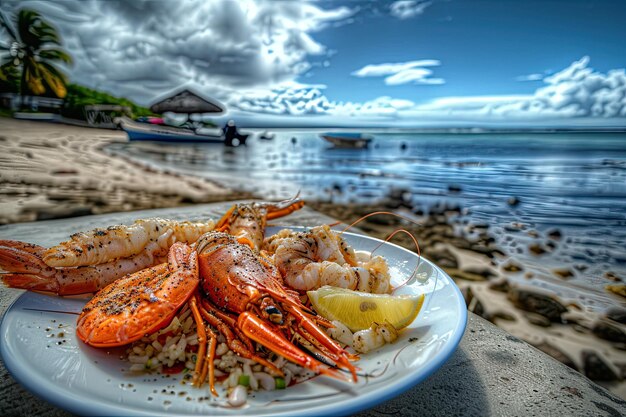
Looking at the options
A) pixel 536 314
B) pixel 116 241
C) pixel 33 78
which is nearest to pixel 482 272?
pixel 536 314

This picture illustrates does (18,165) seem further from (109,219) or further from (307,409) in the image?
(307,409)

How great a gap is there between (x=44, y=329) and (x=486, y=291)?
350cm

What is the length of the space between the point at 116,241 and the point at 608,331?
4.00 meters

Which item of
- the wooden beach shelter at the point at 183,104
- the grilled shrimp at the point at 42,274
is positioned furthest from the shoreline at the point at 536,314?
the wooden beach shelter at the point at 183,104

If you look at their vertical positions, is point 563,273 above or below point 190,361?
below

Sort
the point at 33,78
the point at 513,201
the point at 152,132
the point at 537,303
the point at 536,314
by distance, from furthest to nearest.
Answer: the point at 33,78 < the point at 152,132 < the point at 513,201 < the point at 537,303 < the point at 536,314

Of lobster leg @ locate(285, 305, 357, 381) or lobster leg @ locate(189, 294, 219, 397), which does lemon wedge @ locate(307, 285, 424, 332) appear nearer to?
lobster leg @ locate(285, 305, 357, 381)

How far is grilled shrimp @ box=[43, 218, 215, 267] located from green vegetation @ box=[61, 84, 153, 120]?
2616 centimetres

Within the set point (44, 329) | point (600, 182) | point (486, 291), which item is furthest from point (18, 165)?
point (600, 182)

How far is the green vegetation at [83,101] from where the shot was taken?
24.4 meters

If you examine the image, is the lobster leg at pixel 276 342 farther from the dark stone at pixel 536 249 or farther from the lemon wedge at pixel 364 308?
the dark stone at pixel 536 249

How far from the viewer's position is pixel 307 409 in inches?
42.4

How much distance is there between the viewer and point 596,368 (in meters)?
2.50

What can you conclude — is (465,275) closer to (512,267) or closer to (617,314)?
(512,267)
